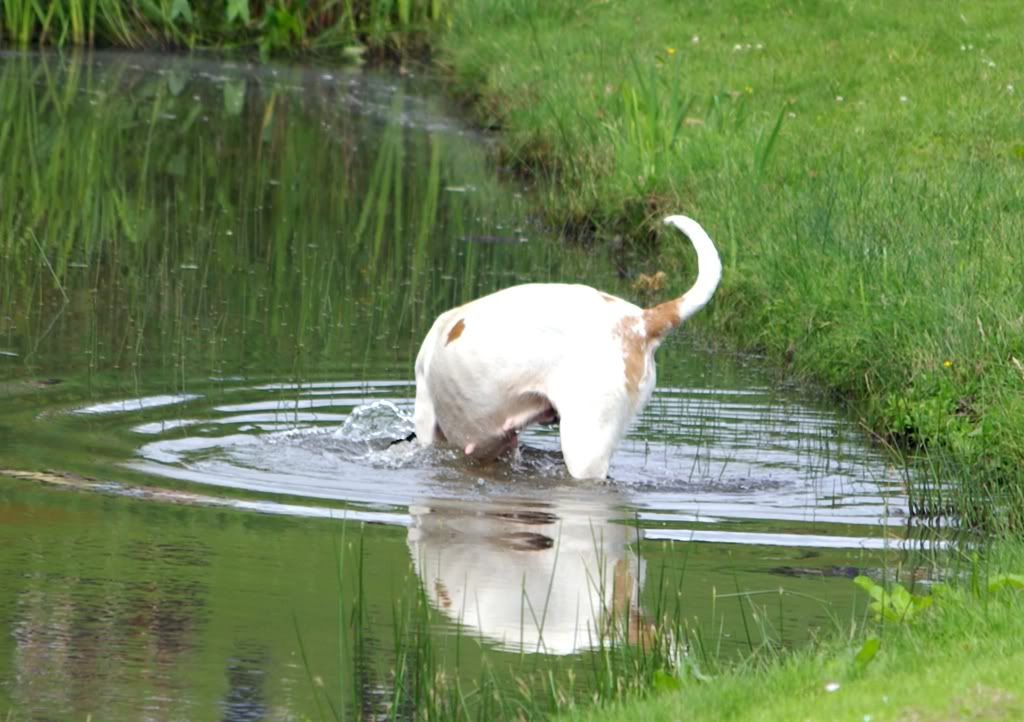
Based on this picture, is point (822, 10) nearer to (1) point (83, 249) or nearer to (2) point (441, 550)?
(1) point (83, 249)

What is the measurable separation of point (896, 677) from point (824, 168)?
7.36m

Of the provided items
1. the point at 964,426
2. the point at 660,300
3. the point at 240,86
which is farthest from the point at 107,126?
the point at 964,426

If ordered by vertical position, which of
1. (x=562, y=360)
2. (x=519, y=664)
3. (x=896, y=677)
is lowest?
(x=519, y=664)

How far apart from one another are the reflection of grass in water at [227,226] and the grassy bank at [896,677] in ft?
15.2

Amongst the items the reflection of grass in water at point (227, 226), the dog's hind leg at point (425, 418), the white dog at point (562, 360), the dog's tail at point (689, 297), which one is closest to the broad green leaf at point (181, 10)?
the reflection of grass in water at point (227, 226)

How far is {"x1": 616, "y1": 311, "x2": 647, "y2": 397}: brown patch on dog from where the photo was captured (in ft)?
22.5

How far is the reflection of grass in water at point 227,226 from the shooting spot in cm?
954

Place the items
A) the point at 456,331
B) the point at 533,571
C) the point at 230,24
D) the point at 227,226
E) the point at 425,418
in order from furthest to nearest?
the point at 230,24 < the point at 227,226 < the point at 425,418 < the point at 456,331 < the point at 533,571

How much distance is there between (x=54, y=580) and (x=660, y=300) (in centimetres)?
550

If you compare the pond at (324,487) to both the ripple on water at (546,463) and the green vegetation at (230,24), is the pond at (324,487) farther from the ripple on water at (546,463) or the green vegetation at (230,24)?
the green vegetation at (230,24)

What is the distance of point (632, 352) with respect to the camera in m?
6.89

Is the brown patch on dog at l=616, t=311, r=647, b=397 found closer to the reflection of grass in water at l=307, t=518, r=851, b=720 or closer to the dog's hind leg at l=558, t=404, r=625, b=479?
the dog's hind leg at l=558, t=404, r=625, b=479

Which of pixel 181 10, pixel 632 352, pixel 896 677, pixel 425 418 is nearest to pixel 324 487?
pixel 425 418

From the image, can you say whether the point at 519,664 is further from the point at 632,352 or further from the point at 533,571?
the point at 632,352
